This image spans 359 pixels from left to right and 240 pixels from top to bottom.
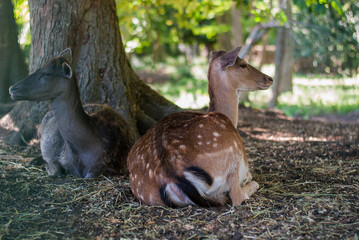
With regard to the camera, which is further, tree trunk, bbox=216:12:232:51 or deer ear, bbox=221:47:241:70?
tree trunk, bbox=216:12:232:51

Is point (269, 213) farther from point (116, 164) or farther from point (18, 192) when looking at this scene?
point (18, 192)

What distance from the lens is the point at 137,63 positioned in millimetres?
25547

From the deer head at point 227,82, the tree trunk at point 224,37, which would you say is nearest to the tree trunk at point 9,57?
the deer head at point 227,82

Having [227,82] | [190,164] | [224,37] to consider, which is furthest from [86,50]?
[224,37]

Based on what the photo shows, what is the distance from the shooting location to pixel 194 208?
3662mm

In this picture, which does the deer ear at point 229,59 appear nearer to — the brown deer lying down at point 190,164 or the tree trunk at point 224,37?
the brown deer lying down at point 190,164

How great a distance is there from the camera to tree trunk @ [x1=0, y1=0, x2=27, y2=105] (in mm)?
6926

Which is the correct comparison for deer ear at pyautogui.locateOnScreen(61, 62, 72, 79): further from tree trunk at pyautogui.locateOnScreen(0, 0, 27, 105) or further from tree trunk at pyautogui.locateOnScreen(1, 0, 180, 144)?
tree trunk at pyautogui.locateOnScreen(0, 0, 27, 105)

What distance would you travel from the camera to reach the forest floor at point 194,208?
10.9ft

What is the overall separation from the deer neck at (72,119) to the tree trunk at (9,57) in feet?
9.81

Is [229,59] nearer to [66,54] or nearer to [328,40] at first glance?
[66,54]

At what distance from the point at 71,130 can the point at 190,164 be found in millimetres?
1609

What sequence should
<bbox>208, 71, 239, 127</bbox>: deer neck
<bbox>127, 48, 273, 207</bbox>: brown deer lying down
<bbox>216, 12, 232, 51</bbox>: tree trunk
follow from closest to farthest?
1. <bbox>127, 48, 273, 207</bbox>: brown deer lying down
2. <bbox>208, 71, 239, 127</bbox>: deer neck
3. <bbox>216, 12, 232, 51</bbox>: tree trunk

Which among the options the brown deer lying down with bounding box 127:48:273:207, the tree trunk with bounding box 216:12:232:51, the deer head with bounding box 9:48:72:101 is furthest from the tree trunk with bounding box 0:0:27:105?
the tree trunk with bounding box 216:12:232:51
